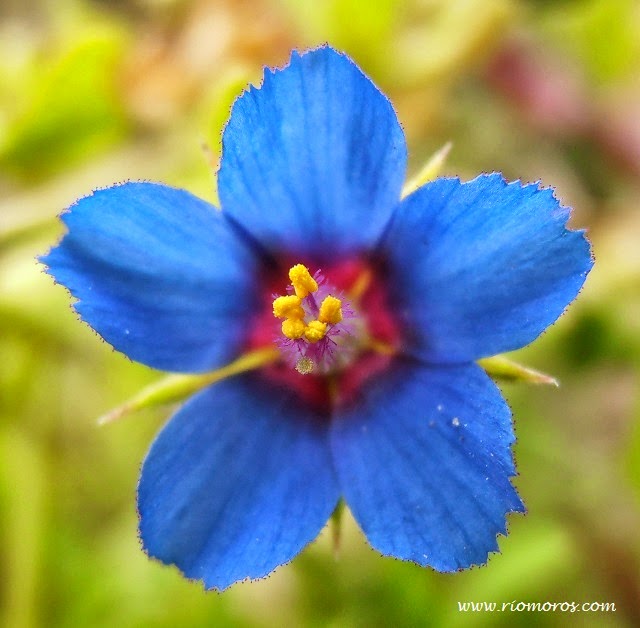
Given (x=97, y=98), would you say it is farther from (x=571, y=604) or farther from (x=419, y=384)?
(x=571, y=604)

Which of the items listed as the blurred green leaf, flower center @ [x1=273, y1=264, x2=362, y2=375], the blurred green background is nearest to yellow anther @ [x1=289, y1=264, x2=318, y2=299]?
flower center @ [x1=273, y1=264, x2=362, y2=375]

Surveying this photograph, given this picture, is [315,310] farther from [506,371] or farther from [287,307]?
[506,371]

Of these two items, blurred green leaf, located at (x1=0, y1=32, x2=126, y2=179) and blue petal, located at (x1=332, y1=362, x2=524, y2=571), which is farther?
blurred green leaf, located at (x1=0, y1=32, x2=126, y2=179)

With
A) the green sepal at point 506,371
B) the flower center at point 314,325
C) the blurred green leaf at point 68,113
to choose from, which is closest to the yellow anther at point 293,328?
the flower center at point 314,325

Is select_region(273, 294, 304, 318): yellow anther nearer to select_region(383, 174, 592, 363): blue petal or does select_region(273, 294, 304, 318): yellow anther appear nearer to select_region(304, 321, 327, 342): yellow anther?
select_region(304, 321, 327, 342): yellow anther

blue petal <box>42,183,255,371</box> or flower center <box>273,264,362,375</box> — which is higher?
blue petal <box>42,183,255,371</box>

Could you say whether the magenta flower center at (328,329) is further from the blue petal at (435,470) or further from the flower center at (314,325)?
the blue petal at (435,470)
